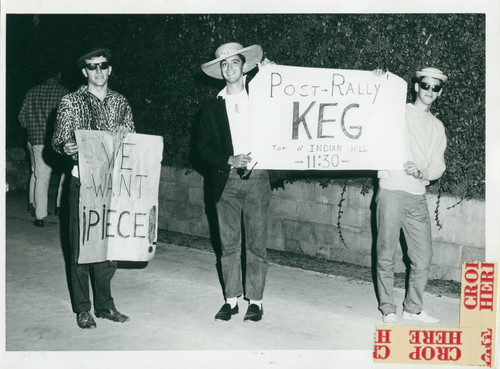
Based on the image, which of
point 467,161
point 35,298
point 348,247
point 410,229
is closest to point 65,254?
point 35,298

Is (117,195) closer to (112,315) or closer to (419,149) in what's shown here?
(112,315)

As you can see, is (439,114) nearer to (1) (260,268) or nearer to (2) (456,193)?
(2) (456,193)

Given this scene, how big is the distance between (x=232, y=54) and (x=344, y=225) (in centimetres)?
256

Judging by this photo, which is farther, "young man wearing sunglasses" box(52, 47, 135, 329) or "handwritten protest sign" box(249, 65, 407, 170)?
"handwritten protest sign" box(249, 65, 407, 170)

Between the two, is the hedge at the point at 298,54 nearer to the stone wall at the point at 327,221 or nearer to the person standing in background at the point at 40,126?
the stone wall at the point at 327,221

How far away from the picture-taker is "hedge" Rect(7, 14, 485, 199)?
19.1 ft

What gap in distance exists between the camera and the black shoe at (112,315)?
482 centimetres

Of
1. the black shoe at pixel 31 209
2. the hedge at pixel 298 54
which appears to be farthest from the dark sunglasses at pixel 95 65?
the black shoe at pixel 31 209

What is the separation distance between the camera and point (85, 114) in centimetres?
457

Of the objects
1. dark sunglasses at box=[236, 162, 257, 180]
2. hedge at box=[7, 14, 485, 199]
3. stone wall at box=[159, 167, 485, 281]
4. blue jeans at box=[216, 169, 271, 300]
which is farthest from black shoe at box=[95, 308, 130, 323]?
hedge at box=[7, 14, 485, 199]

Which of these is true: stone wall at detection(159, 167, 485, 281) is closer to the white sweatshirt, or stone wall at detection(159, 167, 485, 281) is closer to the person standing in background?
the white sweatshirt

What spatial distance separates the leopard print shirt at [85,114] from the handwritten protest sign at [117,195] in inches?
4.1

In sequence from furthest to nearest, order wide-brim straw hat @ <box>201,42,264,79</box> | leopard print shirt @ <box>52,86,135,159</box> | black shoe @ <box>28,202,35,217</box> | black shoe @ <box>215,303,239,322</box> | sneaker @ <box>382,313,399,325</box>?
1. black shoe @ <box>28,202,35,217</box>
2. black shoe @ <box>215,303,239,322</box>
3. sneaker @ <box>382,313,399,325</box>
4. wide-brim straw hat @ <box>201,42,264,79</box>
5. leopard print shirt @ <box>52,86,135,159</box>

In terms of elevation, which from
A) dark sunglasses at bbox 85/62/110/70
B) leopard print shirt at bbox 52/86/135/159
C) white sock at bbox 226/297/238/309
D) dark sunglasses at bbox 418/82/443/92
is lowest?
white sock at bbox 226/297/238/309
